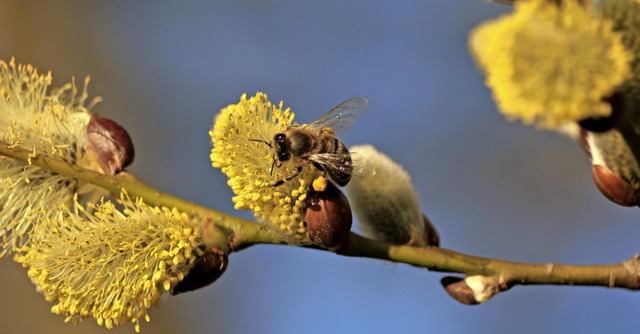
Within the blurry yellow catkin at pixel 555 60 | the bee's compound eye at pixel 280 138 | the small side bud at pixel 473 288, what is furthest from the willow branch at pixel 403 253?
the blurry yellow catkin at pixel 555 60

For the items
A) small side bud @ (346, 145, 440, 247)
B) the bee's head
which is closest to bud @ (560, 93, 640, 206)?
small side bud @ (346, 145, 440, 247)

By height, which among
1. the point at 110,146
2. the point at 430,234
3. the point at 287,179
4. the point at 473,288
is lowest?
the point at 473,288

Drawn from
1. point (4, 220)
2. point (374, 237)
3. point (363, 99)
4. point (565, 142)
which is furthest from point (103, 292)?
point (565, 142)

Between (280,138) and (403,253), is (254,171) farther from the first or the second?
(403,253)

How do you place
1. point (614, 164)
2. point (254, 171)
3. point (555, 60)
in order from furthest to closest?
point (254, 171), point (614, 164), point (555, 60)

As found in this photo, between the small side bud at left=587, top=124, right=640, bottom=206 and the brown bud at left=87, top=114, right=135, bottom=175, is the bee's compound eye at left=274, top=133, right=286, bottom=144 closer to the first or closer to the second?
the brown bud at left=87, top=114, right=135, bottom=175

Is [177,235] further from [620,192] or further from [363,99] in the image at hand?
[620,192]

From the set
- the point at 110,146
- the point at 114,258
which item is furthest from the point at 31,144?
the point at 114,258

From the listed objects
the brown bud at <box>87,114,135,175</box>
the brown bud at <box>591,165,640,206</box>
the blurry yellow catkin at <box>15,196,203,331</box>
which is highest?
the brown bud at <box>87,114,135,175</box>
